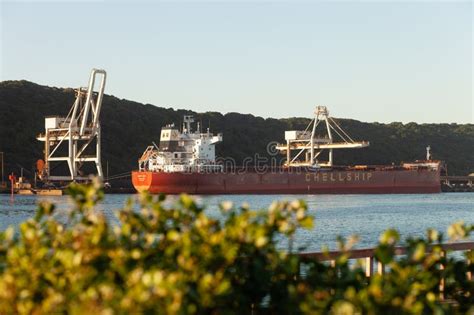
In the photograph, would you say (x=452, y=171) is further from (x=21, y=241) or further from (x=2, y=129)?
(x=21, y=241)

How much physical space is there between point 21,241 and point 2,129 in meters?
95.9

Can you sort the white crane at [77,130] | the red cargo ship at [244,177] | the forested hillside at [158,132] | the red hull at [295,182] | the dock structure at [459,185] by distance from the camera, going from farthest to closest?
1. the dock structure at [459,185]
2. the forested hillside at [158,132]
3. the white crane at [77,130]
4. the red cargo ship at [244,177]
5. the red hull at [295,182]

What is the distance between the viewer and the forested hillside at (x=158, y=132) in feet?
326

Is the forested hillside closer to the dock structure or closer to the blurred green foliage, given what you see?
the dock structure

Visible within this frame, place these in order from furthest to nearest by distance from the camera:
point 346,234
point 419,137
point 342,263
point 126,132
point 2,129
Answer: point 419,137 → point 126,132 → point 2,129 → point 346,234 → point 342,263

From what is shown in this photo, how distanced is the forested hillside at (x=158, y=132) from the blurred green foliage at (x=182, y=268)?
88517 millimetres

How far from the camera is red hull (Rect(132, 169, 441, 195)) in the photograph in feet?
233

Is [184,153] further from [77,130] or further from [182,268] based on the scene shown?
[182,268]

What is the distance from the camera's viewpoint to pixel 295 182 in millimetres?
74750

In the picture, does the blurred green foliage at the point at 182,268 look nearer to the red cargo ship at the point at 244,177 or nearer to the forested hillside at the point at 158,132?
the red cargo ship at the point at 244,177

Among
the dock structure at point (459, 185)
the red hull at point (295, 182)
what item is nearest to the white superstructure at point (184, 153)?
the red hull at point (295, 182)

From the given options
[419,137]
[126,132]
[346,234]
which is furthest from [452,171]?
[346,234]

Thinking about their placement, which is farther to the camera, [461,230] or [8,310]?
[461,230]

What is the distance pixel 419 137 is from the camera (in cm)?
14325
